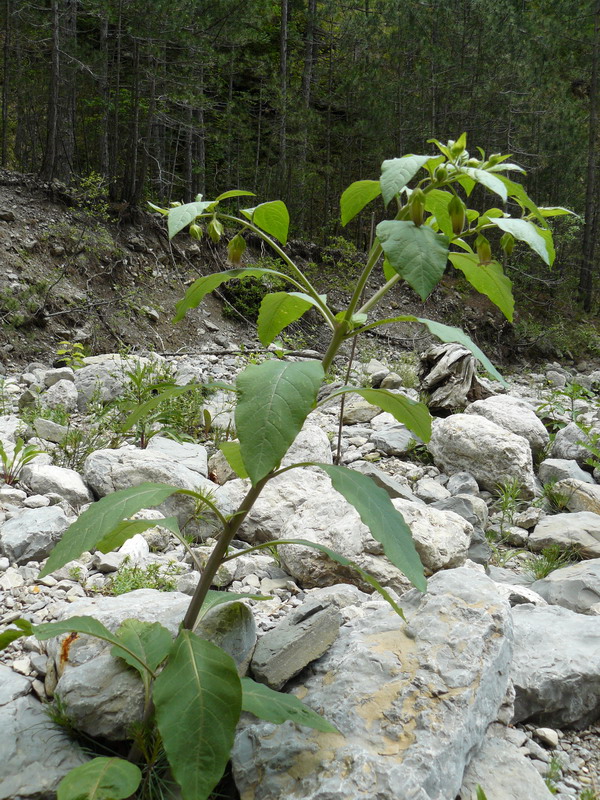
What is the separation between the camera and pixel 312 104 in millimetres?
17016

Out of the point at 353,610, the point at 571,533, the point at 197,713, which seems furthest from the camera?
the point at 571,533

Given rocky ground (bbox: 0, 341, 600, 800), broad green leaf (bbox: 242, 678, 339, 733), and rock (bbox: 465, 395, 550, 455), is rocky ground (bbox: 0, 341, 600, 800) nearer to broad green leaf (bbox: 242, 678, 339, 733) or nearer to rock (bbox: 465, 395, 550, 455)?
broad green leaf (bbox: 242, 678, 339, 733)

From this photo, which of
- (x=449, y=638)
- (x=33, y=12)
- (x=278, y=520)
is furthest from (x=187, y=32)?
(x=449, y=638)

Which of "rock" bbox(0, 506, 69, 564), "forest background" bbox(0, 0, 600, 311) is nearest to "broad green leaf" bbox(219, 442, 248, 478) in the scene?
"rock" bbox(0, 506, 69, 564)

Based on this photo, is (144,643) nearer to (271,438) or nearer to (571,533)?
(271,438)

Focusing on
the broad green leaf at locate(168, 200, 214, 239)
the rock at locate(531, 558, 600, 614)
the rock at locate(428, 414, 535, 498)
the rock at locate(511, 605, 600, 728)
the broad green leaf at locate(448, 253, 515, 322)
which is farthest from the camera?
the rock at locate(428, 414, 535, 498)

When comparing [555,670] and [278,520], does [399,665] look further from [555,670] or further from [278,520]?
[278,520]

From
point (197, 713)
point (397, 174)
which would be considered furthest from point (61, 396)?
point (397, 174)

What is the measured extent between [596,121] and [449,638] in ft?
56.7

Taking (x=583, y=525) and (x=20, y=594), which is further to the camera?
(x=583, y=525)

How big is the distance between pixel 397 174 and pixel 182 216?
43 cm

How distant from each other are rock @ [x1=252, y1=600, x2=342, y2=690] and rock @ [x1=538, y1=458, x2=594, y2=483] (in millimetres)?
3208

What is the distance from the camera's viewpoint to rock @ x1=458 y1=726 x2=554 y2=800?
4.77 feet

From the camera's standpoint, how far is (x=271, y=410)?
3.49ft
